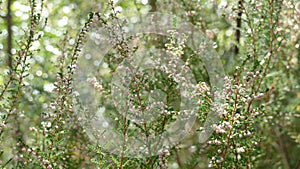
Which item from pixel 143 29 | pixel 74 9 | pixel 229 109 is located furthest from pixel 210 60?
pixel 74 9

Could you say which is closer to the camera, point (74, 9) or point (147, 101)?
point (147, 101)

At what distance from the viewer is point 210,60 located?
8.27 feet

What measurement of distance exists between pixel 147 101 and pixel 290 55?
58.1 inches

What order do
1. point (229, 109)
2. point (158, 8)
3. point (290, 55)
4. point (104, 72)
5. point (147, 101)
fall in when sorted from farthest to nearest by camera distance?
point (104, 72) → point (290, 55) → point (158, 8) → point (147, 101) → point (229, 109)

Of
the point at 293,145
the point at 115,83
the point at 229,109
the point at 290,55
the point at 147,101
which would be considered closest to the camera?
the point at 229,109

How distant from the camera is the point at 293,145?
378 centimetres

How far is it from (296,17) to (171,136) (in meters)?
1.00

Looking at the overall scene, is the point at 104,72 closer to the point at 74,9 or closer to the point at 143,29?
the point at 74,9

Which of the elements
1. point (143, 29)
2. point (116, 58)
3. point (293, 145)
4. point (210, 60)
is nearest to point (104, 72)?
point (143, 29)

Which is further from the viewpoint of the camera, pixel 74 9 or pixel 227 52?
pixel 74 9

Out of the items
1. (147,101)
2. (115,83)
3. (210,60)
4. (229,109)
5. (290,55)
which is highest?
(290,55)

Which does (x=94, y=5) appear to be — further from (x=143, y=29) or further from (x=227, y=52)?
(x=227, y=52)

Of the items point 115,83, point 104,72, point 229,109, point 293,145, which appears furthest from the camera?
point 293,145

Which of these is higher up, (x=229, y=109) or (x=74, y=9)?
(x=74, y=9)
